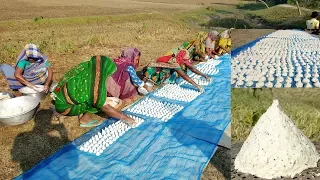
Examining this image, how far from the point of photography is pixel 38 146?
4.05 meters

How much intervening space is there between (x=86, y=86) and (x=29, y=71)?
1.69 meters

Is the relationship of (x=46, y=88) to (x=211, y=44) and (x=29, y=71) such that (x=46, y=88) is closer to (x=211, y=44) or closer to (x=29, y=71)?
(x=29, y=71)

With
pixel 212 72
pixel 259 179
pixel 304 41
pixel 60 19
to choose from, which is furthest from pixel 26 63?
pixel 60 19

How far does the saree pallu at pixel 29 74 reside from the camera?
534 cm

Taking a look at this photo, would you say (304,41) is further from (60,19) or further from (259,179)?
(60,19)

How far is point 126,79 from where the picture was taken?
5383 millimetres

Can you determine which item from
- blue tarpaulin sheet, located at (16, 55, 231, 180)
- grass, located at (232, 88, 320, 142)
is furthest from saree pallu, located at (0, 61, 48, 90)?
grass, located at (232, 88, 320, 142)

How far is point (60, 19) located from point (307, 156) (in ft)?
49.7

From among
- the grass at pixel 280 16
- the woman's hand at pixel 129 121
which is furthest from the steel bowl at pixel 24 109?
the grass at pixel 280 16

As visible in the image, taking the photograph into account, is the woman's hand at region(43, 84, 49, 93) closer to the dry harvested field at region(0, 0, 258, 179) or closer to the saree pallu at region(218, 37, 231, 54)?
the dry harvested field at region(0, 0, 258, 179)

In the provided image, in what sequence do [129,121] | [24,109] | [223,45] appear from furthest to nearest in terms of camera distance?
[223,45]
[24,109]
[129,121]

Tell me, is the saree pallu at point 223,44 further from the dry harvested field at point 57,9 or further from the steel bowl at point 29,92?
the dry harvested field at point 57,9

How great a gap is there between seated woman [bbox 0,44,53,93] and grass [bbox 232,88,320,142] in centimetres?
319

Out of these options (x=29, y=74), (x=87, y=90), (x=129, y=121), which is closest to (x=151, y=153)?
(x=129, y=121)
